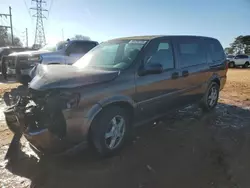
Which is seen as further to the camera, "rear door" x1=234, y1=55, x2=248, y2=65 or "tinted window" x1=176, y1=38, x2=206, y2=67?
"rear door" x1=234, y1=55, x2=248, y2=65

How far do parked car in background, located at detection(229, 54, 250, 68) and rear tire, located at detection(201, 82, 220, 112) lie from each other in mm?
23807

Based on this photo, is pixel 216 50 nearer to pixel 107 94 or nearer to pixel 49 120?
pixel 107 94

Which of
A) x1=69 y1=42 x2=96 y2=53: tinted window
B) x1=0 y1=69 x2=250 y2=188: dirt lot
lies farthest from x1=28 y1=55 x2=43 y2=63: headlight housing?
x1=0 y1=69 x2=250 y2=188: dirt lot

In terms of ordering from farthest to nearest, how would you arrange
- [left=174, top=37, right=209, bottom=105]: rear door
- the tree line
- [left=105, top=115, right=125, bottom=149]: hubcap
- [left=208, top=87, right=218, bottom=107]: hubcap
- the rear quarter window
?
the tree line
[left=208, top=87, right=218, bottom=107]: hubcap
the rear quarter window
[left=174, top=37, right=209, bottom=105]: rear door
[left=105, top=115, right=125, bottom=149]: hubcap

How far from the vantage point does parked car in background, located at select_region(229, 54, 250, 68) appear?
27.2 meters

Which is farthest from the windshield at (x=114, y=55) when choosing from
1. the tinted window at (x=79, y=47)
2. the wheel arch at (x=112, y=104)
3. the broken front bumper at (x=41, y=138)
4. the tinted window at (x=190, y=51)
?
the tinted window at (x=79, y=47)

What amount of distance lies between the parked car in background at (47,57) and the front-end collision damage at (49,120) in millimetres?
5228

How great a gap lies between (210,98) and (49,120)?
4517mm

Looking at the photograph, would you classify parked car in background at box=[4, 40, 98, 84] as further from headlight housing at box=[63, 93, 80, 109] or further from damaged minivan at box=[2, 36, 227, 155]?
headlight housing at box=[63, 93, 80, 109]

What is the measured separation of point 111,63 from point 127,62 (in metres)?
0.33

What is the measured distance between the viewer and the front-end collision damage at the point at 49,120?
9.70 ft

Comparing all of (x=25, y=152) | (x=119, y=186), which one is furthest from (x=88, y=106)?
(x=25, y=152)

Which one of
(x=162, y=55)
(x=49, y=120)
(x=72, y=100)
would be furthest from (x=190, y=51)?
(x=49, y=120)

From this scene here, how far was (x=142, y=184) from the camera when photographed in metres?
2.93
